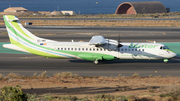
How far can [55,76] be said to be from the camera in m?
26.5

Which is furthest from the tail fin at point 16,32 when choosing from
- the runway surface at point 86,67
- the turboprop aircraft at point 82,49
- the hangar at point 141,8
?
the hangar at point 141,8

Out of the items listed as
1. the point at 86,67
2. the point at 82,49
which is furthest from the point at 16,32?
the point at 86,67

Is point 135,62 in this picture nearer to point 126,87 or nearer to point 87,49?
point 87,49

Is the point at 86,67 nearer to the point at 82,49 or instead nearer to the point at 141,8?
the point at 82,49

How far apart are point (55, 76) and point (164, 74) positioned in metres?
12.6

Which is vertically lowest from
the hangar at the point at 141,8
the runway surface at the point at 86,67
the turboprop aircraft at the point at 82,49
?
the runway surface at the point at 86,67

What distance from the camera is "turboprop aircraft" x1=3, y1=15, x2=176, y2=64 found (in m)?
32.6

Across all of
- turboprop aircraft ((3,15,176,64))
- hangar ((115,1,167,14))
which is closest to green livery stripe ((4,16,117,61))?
turboprop aircraft ((3,15,176,64))

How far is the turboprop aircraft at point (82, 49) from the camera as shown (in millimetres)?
32625

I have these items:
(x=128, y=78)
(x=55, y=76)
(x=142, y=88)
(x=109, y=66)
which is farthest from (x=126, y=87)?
(x=109, y=66)

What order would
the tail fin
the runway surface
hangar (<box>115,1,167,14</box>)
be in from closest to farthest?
the runway surface → the tail fin → hangar (<box>115,1,167,14</box>)

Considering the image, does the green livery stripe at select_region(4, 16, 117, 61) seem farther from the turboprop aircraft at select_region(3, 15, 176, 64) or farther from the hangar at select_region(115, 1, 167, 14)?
the hangar at select_region(115, 1, 167, 14)

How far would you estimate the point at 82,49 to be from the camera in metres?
33.1

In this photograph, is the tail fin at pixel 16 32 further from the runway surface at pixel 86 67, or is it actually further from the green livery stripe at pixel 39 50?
the runway surface at pixel 86 67
